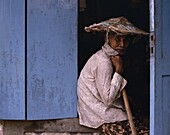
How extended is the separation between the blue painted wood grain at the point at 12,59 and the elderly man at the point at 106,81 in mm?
597

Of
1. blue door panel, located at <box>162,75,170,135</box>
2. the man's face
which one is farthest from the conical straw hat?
blue door panel, located at <box>162,75,170,135</box>

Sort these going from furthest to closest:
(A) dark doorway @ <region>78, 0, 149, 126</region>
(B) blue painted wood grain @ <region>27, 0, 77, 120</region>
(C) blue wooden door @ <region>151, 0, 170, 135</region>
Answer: (A) dark doorway @ <region>78, 0, 149, 126</region>, (B) blue painted wood grain @ <region>27, 0, 77, 120</region>, (C) blue wooden door @ <region>151, 0, 170, 135</region>

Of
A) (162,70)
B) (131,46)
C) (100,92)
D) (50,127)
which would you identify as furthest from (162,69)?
(131,46)

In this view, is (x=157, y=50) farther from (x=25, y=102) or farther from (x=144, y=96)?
(x=144, y=96)

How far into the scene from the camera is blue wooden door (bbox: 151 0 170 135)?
3.66 metres

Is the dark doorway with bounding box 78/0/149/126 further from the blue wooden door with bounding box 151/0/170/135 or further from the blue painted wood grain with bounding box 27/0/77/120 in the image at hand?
the blue wooden door with bounding box 151/0/170/135

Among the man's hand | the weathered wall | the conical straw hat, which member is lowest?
the weathered wall

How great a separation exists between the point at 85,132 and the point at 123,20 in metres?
1.17

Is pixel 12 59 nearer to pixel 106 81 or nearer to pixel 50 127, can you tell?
pixel 50 127

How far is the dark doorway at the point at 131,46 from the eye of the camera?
533 centimetres

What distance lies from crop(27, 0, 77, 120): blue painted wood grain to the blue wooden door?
995 mm

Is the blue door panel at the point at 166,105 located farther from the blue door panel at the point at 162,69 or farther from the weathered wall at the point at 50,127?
the weathered wall at the point at 50,127

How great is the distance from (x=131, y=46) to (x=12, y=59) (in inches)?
Answer: 73.9

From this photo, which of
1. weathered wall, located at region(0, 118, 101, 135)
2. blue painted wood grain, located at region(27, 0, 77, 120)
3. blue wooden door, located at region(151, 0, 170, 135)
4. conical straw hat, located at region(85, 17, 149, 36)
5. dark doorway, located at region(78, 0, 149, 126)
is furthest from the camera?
dark doorway, located at region(78, 0, 149, 126)
